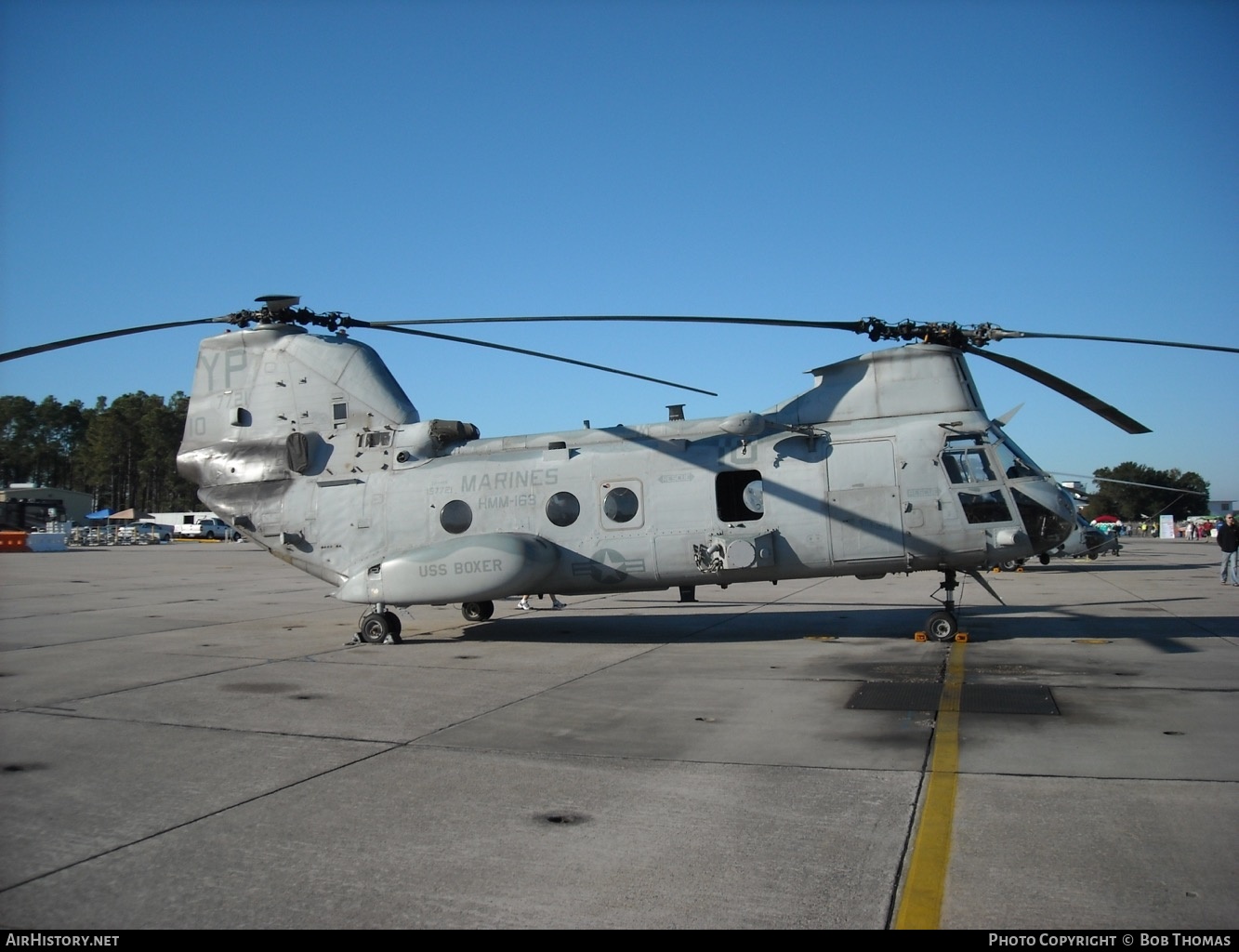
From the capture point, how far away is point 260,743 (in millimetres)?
7418

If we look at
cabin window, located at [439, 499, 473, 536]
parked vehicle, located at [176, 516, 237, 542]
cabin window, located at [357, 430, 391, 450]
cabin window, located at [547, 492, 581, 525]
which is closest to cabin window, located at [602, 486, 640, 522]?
cabin window, located at [547, 492, 581, 525]

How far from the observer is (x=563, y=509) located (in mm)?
13297

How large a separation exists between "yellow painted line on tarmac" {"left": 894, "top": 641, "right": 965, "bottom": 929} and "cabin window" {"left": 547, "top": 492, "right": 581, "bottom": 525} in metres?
6.32

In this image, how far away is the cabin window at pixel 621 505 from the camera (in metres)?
13.0

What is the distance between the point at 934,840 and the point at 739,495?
7.97 meters

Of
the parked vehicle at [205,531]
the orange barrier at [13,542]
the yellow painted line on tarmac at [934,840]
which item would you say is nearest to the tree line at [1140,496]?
the parked vehicle at [205,531]

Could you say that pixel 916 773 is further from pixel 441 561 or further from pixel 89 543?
pixel 89 543

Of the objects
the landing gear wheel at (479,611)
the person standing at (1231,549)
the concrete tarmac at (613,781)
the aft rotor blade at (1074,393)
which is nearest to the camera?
the concrete tarmac at (613,781)

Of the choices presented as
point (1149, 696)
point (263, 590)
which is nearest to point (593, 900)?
point (1149, 696)

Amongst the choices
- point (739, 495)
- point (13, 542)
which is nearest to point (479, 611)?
point (739, 495)

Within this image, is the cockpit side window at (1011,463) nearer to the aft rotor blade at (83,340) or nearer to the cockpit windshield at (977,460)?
the cockpit windshield at (977,460)

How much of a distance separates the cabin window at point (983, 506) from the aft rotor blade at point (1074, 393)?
1.49 m

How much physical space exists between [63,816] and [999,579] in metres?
24.8

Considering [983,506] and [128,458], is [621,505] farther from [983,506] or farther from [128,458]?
[128,458]
